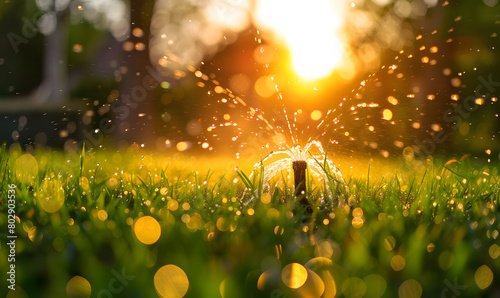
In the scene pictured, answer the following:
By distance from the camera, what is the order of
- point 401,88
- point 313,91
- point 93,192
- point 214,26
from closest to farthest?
point 93,192, point 313,91, point 401,88, point 214,26

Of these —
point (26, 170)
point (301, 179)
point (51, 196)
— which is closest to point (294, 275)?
point (301, 179)

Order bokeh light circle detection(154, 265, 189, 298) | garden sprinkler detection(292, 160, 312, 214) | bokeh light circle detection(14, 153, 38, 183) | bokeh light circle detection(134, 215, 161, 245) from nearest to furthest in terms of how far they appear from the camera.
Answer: bokeh light circle detection(154, 265, 189, 298) → bokeh light circle detection(134, 215, 161, 245) → garden sprinkler detection(292, 160, 312, 214) → bokeh light circle detection(14, 153, 38, 183)

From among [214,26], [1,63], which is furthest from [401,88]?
[1,63]

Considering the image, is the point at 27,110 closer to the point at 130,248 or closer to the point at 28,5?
the point at 28,5

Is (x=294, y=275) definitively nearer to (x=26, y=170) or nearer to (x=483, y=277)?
(x=483, y=277)

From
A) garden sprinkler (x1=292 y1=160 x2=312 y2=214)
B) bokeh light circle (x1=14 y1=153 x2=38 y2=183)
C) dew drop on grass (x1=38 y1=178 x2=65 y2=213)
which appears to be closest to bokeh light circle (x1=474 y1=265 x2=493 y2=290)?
garden sprinkler (x1=292 y1=160 x2=312 y2=214)

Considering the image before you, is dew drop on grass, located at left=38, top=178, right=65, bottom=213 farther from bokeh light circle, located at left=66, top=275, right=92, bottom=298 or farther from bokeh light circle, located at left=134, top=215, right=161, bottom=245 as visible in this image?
bokeh light circle, located at left=66, top=275, right=92, bottom=298
